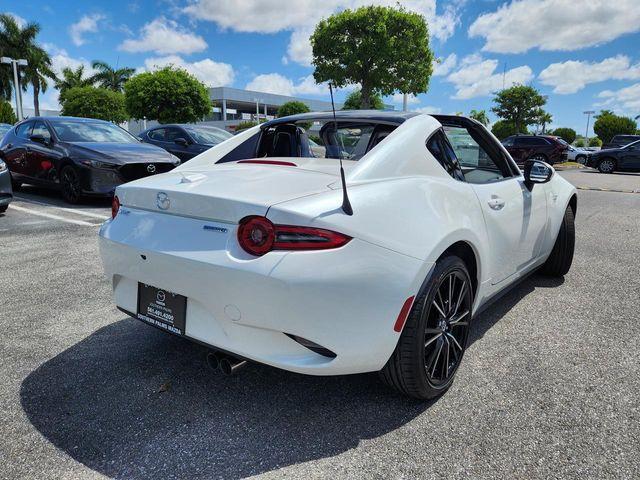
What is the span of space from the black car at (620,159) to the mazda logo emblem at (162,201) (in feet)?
74.3

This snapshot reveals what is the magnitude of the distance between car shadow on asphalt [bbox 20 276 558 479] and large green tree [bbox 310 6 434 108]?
31472mm

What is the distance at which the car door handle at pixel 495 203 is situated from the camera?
278 cm

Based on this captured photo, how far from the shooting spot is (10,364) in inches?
107

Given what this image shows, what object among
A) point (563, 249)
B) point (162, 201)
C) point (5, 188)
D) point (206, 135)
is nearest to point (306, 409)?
point (162, 201)

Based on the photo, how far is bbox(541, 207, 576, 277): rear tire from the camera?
4125 millimetres

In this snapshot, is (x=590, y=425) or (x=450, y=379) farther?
(x=450, y=379)

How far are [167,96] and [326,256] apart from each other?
30231 mm

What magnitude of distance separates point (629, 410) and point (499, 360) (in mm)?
666

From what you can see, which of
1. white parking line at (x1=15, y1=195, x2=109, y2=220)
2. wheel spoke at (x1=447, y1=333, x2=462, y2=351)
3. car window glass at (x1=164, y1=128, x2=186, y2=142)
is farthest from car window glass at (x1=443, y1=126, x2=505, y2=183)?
car window glass at (x1=164, y1=128, x2=186, y2=142)

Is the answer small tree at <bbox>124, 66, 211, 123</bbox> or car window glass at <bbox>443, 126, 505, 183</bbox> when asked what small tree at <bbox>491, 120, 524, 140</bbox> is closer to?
small tree at <bbox>124, 66, 211, 123</bbox>

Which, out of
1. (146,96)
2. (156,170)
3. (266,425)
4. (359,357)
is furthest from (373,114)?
(146,96)

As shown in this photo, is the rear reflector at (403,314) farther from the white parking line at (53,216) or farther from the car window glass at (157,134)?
the car window glass at (157,134)

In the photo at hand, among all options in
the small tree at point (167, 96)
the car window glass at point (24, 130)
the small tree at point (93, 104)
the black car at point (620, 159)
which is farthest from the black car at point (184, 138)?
the small tree at point (93, 104)

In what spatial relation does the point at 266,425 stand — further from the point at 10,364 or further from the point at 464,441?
the point at 10,364
